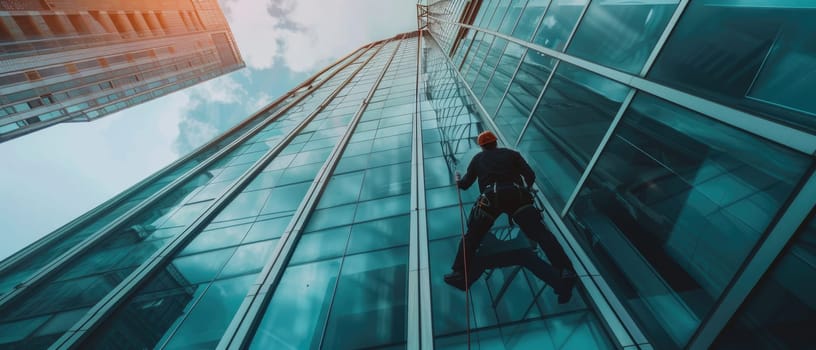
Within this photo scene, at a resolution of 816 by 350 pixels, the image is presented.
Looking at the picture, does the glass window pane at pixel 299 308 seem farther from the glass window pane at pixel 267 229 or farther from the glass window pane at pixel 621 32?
the glass window pane at pixel 621 32

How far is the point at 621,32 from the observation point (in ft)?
15.8

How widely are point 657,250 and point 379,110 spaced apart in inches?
525

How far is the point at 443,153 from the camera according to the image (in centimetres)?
923

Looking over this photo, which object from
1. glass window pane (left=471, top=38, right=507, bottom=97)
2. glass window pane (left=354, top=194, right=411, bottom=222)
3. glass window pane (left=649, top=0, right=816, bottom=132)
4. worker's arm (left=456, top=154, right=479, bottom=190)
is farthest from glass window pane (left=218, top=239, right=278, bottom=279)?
glass window pane (left=471, top=38, right=507, bottom=97)

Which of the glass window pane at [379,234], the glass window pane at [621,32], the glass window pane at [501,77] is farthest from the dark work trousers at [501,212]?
the glass window pane at [501,77]

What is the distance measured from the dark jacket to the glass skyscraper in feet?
3.28

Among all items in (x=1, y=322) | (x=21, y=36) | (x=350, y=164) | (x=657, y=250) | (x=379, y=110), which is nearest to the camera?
(x=657, y=250)

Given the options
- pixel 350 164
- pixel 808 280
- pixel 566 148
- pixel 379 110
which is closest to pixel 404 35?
pixel 379 110

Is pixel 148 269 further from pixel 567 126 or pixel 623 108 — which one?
pixel 623 108

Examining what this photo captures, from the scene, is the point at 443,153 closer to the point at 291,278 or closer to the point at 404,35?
the point at 291,278

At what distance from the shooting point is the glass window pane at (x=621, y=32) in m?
4.09

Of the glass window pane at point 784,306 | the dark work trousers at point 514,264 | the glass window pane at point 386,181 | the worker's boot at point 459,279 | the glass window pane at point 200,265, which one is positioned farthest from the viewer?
the glass window pane at point 386,181

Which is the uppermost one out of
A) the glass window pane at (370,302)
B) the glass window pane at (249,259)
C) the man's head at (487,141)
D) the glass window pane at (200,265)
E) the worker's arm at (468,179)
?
the man's head at (487,141)

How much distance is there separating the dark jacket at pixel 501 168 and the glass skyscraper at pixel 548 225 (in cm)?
100
